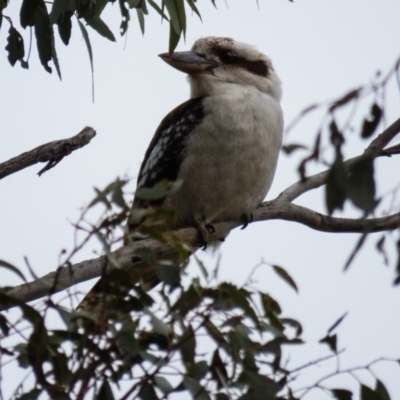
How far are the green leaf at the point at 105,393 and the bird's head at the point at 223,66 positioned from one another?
6.67 feet

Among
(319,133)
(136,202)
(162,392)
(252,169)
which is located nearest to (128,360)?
(162,392)

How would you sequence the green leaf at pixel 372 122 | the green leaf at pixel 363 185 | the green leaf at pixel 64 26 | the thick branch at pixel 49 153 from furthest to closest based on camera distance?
the green leaf at pixel 64 26 < the thick branch at pixel 49 153 < the green leaf at pixel 372 122 < the green leaf at pixel 363 185

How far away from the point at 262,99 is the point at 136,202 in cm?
76

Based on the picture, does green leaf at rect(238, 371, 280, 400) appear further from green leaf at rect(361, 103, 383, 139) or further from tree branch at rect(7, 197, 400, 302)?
green leaf at rect(361, 103, 383, 139)

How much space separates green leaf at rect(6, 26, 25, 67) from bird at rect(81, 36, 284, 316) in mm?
635

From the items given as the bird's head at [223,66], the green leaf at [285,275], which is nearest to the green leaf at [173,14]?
the bird's head at [223,66]

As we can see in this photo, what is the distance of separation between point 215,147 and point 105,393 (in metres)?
1.75

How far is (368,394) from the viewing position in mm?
2381

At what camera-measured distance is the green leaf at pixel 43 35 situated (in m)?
3.34

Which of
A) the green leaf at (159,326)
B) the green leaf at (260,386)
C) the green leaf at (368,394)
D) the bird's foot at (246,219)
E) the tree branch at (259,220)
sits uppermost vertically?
the bird's foot at (246,219)

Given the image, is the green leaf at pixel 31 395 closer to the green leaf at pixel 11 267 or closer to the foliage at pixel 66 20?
the green leaf at pixel 11 267

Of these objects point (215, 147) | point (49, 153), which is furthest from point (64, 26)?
point (215, 147)

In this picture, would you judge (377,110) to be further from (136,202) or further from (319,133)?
(136,202)

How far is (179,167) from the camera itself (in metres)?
3.89
